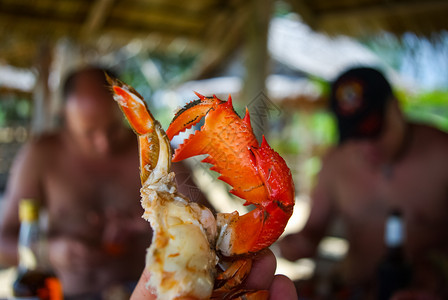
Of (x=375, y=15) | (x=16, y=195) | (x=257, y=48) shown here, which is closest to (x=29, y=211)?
(x=16, y=195)

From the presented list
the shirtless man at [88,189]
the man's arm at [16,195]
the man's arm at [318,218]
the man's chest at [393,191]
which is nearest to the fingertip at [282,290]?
the shirtless man at [88,189]

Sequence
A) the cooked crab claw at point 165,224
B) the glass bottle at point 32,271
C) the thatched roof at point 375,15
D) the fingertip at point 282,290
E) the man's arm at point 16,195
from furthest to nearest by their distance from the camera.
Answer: the thatched roof at point 375,15 → the man's arm at point 16,195 → the glass bottle at point 32,271 → the fingertip at point 282,290 → the cooked crab claw at point 165,224

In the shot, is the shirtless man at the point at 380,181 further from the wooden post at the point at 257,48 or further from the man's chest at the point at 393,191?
the wooden post at the point at 257,48

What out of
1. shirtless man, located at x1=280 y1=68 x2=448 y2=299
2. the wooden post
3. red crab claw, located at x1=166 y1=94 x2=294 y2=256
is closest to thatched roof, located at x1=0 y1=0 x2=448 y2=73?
the wooden post

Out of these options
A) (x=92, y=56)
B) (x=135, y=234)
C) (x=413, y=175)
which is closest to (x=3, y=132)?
(x=92, y=56)

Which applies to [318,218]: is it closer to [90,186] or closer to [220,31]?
[90,186]

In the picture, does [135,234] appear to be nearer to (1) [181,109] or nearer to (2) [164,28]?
(1) [181,109]

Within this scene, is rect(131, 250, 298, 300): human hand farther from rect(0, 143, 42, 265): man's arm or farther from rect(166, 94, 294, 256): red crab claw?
rect(0, 143, 42, 265): man's arm
